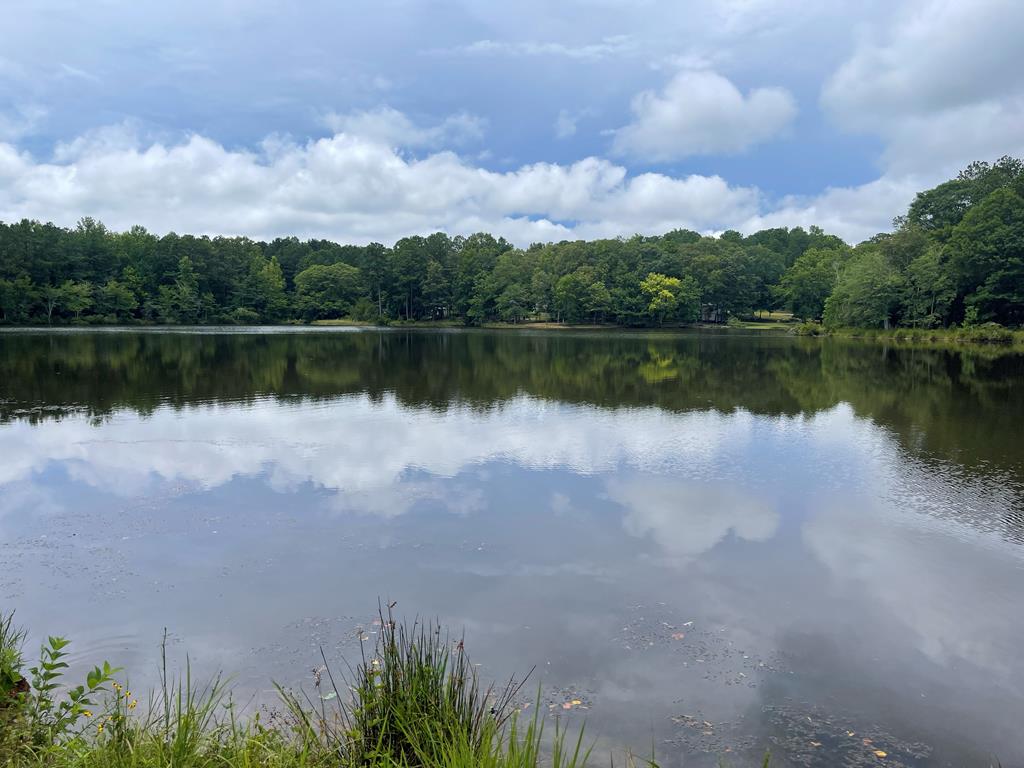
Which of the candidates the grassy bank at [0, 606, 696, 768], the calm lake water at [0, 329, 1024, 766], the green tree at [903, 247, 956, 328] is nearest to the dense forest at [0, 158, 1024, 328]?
the green tree at [903, 247, 956, 328]

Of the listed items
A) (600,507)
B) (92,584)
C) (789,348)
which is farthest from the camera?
(789,348)

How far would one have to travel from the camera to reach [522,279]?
9875cm

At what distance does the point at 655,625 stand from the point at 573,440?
8.90 meters

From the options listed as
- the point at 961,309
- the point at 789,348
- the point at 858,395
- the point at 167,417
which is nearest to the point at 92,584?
the point at 167,417

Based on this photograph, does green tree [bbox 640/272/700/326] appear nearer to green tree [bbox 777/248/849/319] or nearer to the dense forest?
the dense forest

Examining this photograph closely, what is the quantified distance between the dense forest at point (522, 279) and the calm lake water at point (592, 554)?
1990 inches

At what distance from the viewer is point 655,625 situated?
675cm

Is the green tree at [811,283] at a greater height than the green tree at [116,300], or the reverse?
the green tree at [811,283]

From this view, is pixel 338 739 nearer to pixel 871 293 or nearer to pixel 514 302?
pixel 871 293

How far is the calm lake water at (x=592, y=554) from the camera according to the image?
5617 millimetres

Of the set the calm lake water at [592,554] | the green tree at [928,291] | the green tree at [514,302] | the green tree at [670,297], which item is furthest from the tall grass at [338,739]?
the green tree at [514,302]

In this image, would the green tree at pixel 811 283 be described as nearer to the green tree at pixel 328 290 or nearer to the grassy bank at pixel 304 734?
the green tree at pixel 328 290

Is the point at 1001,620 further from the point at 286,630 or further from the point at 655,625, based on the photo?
the point at 286,630

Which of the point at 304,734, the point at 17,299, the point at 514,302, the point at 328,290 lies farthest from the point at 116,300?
the point at 304,734
